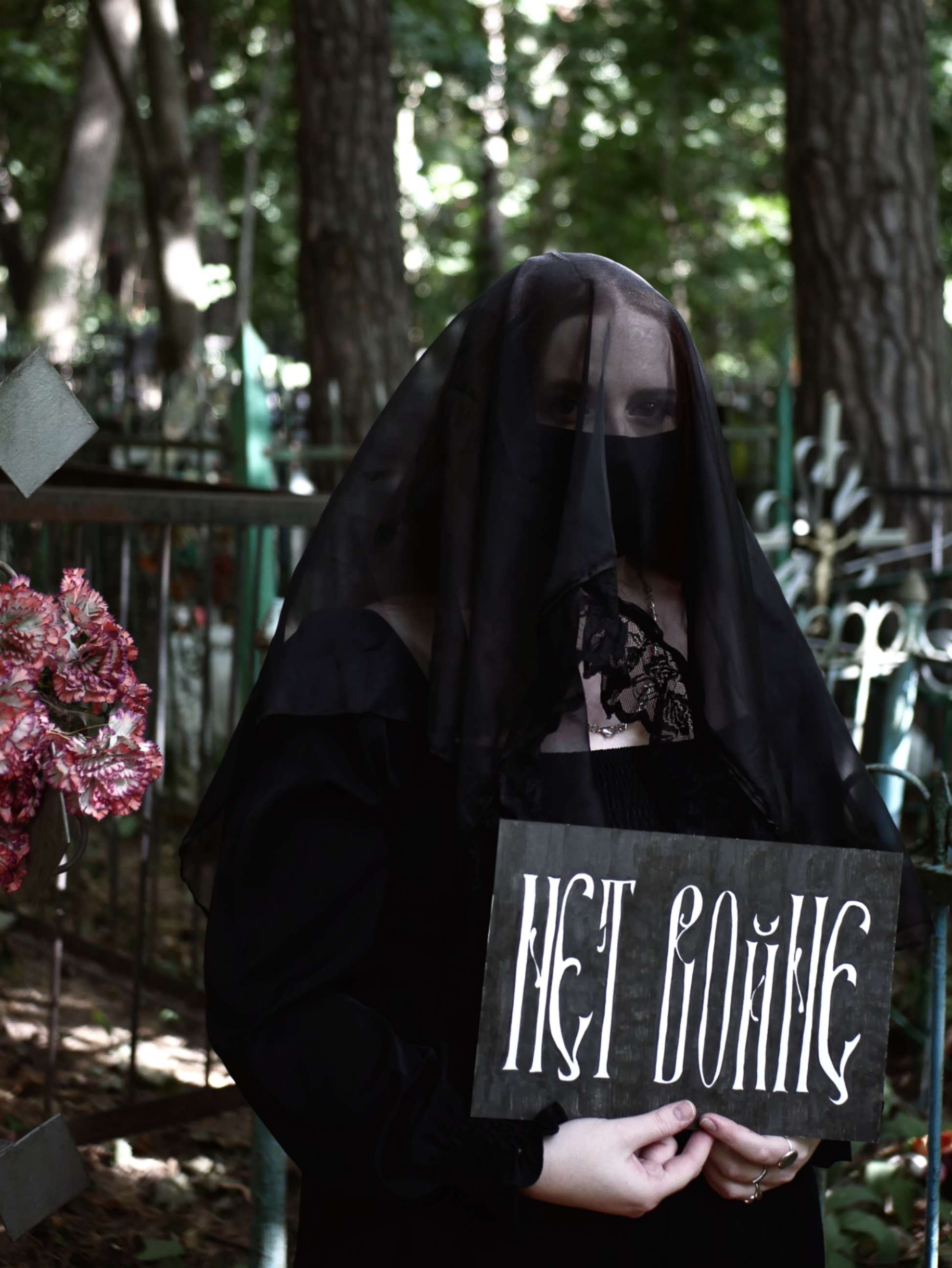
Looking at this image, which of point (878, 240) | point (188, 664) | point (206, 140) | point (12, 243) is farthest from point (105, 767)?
point (12, 243)

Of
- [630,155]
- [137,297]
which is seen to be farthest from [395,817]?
[137,297]

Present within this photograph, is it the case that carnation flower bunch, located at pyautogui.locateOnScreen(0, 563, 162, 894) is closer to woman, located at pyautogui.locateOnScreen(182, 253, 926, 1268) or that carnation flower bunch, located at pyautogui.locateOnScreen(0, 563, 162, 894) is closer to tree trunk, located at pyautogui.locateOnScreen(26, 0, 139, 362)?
woman, located at pyautogui.locateOnScreen(182, 253, 926, 1268)

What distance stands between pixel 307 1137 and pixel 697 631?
0.67 m

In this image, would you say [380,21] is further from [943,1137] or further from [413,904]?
[413,904]

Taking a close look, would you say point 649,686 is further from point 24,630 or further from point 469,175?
point 469,175

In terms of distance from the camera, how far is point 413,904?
4.85 ft

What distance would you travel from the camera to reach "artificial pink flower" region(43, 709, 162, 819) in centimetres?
163

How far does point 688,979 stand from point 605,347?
661 millimetres

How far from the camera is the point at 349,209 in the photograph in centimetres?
710

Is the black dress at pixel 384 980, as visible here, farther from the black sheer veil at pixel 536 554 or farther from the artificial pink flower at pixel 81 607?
the artificial pink flower at pixel 81 607

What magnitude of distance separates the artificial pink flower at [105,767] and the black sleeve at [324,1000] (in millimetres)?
274

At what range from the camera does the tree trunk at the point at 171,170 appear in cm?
940

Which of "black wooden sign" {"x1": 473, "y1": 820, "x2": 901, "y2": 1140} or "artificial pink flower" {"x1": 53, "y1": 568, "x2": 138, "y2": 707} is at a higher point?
"artificial pink flower" {"x1": 53, "y1": 568, "x2": 138, "y2": 707}

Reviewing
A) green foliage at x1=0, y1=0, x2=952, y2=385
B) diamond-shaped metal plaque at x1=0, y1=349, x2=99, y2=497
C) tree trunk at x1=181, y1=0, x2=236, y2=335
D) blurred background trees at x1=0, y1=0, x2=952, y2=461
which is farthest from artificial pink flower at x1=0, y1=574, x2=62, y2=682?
tree trunk at x1=181, y1=0, x2=236, y2=335
